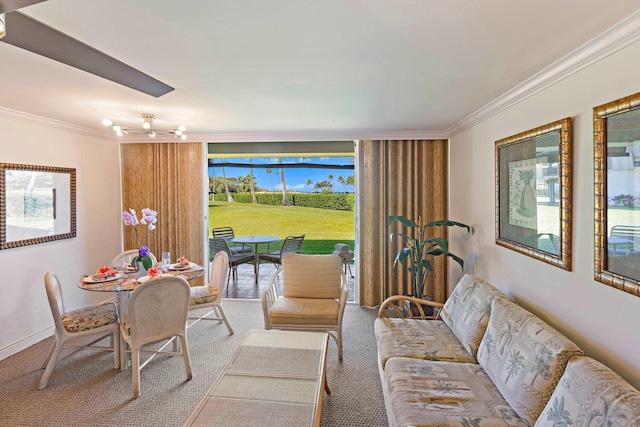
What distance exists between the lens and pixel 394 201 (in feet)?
15.8

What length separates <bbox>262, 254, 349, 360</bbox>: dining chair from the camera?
11.0ft

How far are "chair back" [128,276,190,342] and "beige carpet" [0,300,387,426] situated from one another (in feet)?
1.45

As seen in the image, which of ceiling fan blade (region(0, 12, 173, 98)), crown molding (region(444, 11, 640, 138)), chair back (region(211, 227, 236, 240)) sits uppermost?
ceiling fan blade (region(0, 12, 173, 98))

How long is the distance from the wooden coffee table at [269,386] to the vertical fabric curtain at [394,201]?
2.18 metres

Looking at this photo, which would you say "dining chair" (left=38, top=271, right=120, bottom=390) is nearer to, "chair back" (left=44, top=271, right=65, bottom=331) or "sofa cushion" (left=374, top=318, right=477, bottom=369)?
"chair back" (left=44, top=271, right=65, bottom=331)

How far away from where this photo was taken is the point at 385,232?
15.9 ft

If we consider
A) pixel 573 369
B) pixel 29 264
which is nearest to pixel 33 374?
pixel 29 264

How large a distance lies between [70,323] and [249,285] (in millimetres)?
3528

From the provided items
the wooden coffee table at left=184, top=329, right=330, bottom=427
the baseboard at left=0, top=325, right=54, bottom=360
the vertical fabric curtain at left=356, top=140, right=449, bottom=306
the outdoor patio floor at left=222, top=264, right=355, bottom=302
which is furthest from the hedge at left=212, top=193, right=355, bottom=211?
the wooden coffee table at left=184, top=329, right=330, bottom=427

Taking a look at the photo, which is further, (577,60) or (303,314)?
(303,314)

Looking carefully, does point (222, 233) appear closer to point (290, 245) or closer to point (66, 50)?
point (290, 245)

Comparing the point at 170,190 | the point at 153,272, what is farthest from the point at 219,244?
the point at 153,272

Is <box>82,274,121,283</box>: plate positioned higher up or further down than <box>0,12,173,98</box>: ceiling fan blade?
further down

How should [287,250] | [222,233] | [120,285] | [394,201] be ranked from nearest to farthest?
[120,285]
[394,201]
[287,250]
[222,233]
